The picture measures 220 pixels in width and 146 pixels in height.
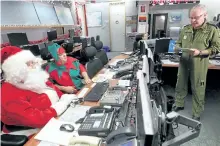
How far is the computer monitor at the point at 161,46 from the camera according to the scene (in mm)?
2792

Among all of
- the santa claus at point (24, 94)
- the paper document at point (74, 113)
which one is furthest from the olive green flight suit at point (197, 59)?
the santa claus at point (24, 94)

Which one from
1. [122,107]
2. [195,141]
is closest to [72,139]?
[122,107]

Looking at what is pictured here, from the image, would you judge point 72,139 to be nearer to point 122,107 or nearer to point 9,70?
point 122,107

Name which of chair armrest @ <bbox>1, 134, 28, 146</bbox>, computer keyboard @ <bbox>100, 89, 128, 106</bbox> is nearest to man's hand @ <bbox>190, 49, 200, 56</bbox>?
computer keyboard @ <bbox>100, 89, 128, 106</bbox>

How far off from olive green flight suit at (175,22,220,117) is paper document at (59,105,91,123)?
1.51 metres

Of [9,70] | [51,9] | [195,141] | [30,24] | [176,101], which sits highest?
[51,9]

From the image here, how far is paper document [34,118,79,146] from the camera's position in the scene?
3.13 ft

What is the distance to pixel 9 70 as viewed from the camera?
1129 mm

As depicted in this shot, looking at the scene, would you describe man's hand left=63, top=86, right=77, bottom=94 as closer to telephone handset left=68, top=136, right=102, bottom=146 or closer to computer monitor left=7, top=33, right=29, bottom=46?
telephone handset left=68, top=136, right=102, bottom=146

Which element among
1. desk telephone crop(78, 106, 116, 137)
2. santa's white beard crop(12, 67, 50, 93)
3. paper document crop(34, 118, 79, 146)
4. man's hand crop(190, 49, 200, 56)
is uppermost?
man's hand crop(190, 49, 200, 56)

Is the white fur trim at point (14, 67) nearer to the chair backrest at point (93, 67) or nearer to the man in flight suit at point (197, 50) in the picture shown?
the chair backrest at point (93, 67)

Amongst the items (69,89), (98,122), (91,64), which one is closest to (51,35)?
(91,64)

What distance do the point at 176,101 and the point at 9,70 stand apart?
2.22 metres

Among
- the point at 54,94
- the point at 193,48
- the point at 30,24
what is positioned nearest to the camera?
the point at 54,94
